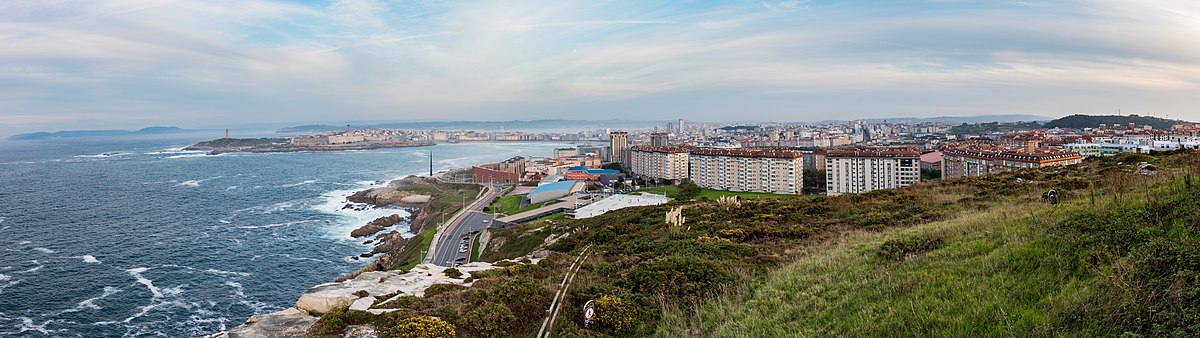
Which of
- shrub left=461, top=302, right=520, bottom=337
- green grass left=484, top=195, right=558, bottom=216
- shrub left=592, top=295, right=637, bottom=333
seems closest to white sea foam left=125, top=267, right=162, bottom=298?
green grass left=484, top=195, right=558, bottom=216

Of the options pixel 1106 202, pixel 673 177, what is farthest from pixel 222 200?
pixel 1106 202

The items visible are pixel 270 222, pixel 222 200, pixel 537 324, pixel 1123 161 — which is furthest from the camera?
pixel 222 200

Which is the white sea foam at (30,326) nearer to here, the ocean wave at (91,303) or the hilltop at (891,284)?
the ocean wave at (91,303)

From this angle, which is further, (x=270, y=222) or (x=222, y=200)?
(x=222, y=200)

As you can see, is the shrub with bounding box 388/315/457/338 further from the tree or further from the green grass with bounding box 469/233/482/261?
the tree

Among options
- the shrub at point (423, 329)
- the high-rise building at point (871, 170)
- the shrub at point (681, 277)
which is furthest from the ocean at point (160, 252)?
the high-rise building at point (871, 170)

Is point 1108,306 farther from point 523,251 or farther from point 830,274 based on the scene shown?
point 523,251

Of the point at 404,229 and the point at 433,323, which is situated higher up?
the point at 433,323

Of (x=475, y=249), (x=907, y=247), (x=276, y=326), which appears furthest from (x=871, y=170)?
(x=276, y=326)
